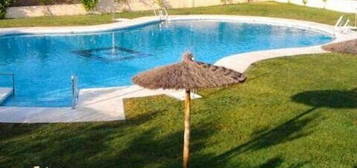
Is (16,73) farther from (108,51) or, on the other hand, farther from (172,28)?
(172,28)

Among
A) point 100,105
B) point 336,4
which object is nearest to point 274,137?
point 100,105

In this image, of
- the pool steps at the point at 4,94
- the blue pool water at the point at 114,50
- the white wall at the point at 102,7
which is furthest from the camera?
the white wall at the point at 102,7


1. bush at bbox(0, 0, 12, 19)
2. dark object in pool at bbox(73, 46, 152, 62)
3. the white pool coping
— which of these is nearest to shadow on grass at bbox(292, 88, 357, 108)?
the white pool coping

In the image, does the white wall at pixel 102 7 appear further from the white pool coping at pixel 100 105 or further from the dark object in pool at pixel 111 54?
the white pool coping at pixel 100 105

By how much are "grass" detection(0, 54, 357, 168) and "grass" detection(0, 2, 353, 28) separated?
64.3 ft

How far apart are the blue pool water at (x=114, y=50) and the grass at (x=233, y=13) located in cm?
310

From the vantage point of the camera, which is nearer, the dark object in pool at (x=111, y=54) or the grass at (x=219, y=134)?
the grass at (x=219, y=134)

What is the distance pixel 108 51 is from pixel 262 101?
1331 centimetres

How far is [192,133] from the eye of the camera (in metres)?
13.7

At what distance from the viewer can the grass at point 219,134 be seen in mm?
11953

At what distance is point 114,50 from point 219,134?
15.8 metres

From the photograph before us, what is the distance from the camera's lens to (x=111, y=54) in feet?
89.2

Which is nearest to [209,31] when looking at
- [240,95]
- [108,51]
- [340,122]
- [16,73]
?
[108,51]

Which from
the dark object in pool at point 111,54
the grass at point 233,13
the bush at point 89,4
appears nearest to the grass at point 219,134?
the dark object in pool at point 111,54
